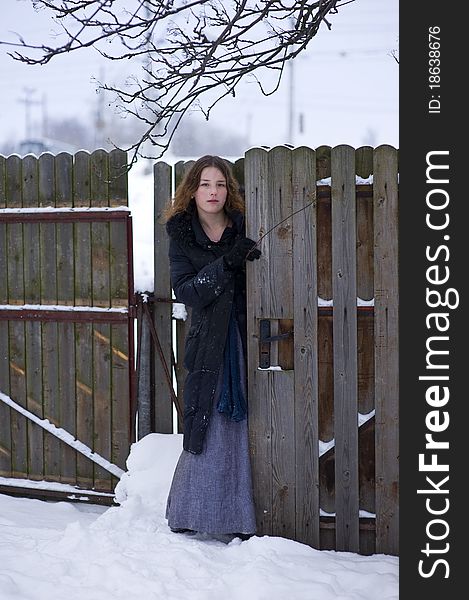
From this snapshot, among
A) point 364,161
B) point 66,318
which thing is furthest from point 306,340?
point 66,318

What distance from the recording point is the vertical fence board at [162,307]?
4773 mm

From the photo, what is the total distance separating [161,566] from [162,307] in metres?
1.77

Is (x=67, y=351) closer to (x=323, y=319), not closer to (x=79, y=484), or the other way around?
(x=79, y=484)

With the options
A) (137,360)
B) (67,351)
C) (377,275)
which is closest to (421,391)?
(377,275)

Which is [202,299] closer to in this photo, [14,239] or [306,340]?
[306,340]

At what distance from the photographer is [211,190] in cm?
396

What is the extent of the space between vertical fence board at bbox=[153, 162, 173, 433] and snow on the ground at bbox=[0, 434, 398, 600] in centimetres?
67

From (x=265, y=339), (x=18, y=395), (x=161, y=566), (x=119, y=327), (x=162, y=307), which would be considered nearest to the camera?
(x=161, y=566)

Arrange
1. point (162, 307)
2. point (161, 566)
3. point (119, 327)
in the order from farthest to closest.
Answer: point (119, 327) → point (162, 307) → point (161, 566)

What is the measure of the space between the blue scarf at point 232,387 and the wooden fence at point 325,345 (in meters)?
0.08

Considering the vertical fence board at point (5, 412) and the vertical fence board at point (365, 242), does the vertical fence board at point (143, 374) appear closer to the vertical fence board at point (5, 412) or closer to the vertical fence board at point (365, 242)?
the vertical fence board at point (5, 412)

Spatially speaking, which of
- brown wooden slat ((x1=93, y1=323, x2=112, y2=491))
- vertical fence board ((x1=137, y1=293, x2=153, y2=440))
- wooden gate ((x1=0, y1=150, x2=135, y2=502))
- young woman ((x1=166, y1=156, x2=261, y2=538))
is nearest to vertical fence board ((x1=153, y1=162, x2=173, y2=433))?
vertical fence board ((x1=137, y1=293, x2=153, y2=440))

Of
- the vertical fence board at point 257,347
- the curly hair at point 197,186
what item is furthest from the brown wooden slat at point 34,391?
the vertical fence board at point 257,347

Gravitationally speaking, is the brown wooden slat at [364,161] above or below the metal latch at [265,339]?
above
